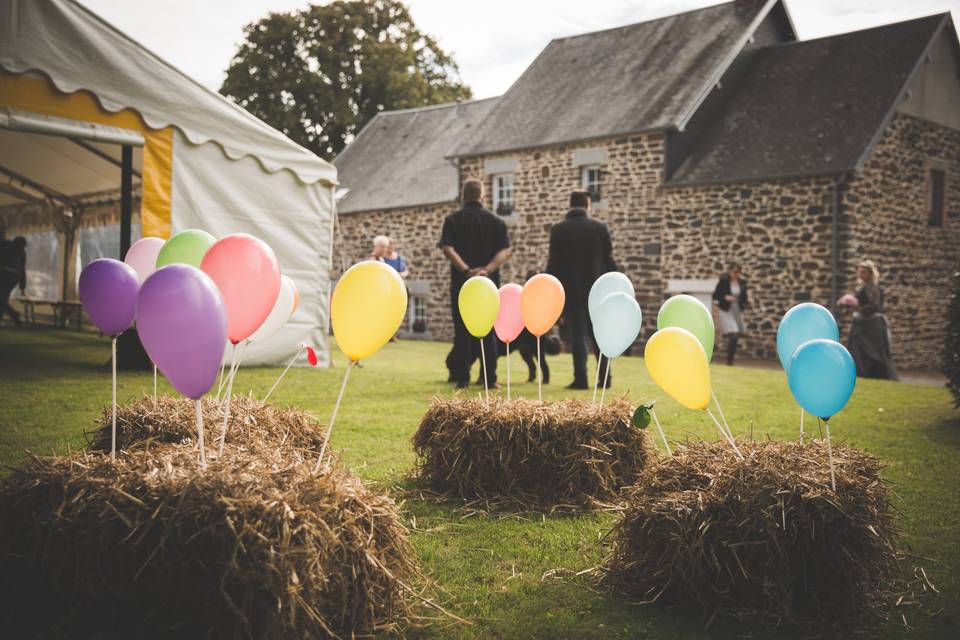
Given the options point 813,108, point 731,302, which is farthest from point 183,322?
point 813,108

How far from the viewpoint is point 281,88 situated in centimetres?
2961

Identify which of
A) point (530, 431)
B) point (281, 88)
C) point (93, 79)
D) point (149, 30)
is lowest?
point (530, 431)

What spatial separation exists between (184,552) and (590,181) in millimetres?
16728

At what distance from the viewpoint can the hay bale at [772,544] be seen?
2469 mm

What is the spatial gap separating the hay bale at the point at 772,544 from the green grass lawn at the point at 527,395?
11cm

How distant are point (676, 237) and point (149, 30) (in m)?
10.9

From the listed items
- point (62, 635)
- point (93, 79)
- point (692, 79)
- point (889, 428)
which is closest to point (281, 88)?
point (692, 79)

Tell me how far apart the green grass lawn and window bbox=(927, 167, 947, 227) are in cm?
900

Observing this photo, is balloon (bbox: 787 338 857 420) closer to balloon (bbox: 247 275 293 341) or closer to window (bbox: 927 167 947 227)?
balloon (bbox: 247 275 293 341)

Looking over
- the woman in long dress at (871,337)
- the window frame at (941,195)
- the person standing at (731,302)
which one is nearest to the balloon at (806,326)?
the woman in long dress at (871,337)

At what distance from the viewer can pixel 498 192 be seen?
64.8 feet

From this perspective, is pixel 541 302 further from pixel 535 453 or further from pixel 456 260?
pixel 456 260

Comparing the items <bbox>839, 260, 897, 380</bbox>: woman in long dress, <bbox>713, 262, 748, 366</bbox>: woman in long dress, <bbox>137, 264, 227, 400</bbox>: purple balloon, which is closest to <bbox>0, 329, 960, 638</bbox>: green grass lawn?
<bbox>137, 264, 227, 400</bbox>: purple balloon

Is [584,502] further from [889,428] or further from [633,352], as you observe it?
[633,352]
